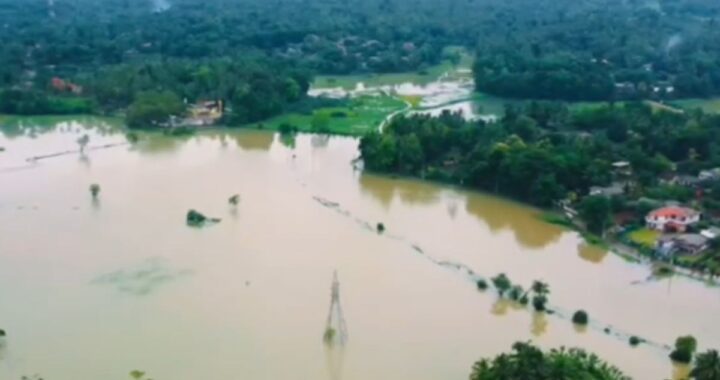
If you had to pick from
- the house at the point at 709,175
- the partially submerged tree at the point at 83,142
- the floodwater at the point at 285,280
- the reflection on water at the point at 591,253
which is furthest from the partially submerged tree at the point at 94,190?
the house at the point at 709,175

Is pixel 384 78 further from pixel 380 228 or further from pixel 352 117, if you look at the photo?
pixel 380 228

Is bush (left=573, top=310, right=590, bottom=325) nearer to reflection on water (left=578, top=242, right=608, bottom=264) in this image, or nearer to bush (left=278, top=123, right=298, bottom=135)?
reflection on water (left=578, top=242, right=608, bottom=264)

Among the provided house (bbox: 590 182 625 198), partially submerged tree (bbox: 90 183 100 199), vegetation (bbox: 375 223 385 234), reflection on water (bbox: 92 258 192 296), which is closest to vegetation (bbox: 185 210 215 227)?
reflection on water (bbox: 92 258 192 296)

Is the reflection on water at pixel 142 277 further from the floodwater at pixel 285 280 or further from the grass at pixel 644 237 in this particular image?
the grass at pixel 644 237

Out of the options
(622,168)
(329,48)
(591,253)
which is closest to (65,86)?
(329,48)

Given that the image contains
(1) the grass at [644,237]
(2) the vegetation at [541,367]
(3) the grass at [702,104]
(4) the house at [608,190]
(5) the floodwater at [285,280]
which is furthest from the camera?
(3) the grass at [702,104]
